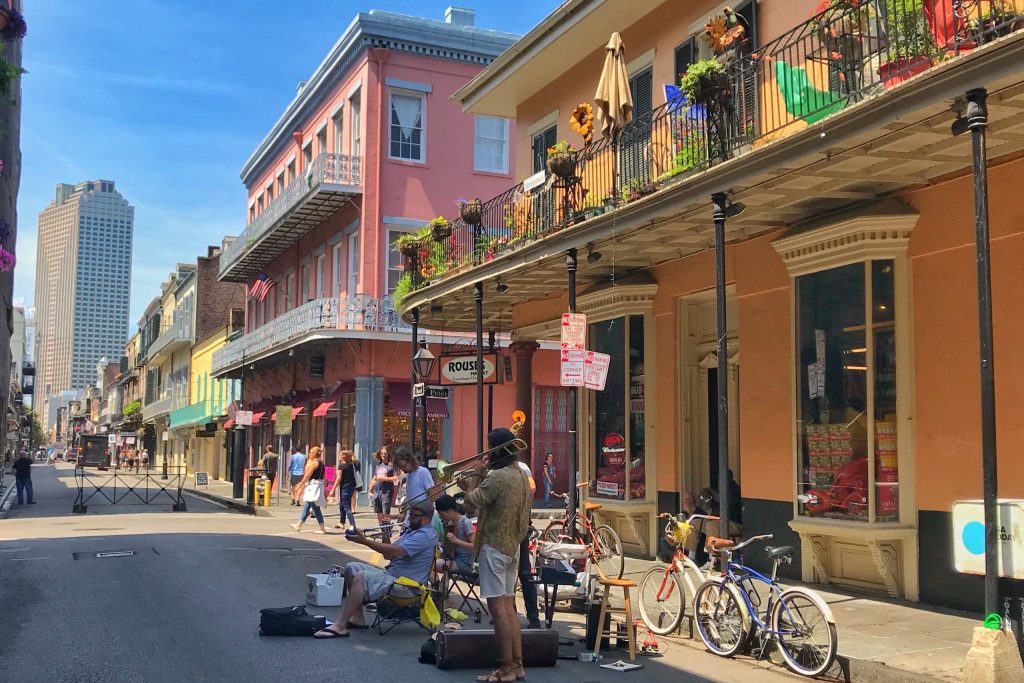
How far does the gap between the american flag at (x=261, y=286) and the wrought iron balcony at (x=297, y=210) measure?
41 cm

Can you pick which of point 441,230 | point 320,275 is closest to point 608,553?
point 441,230

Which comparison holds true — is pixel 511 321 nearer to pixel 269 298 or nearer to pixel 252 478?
pixel 252 478

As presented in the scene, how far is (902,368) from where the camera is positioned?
413 inches

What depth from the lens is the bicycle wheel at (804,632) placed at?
7.58 m

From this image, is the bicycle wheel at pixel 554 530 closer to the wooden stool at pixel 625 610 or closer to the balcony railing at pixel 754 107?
the balcony railing at pixel 754 107

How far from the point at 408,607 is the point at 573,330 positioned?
14.4ft

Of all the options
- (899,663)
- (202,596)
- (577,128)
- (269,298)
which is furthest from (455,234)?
(269,298)

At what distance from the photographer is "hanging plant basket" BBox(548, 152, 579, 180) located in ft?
45.2

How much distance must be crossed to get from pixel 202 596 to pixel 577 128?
27.4 feet

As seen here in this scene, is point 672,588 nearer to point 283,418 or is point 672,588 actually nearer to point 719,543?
point 719,543

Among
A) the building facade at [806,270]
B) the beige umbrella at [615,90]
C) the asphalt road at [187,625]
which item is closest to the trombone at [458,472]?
the asphalt road at [187,625]

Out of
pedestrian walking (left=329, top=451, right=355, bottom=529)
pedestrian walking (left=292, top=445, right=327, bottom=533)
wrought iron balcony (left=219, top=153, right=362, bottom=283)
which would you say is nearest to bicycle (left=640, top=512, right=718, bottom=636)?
pedestrian walking (left=329, top=451, right=355, bottom=529)

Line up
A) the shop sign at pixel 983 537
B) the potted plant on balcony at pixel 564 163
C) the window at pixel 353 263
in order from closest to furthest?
the shop sign at pixel 983 537 → the potted plant on balcony at pixel 564 163 → the window at pixel 353 263

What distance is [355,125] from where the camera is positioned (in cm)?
2895
